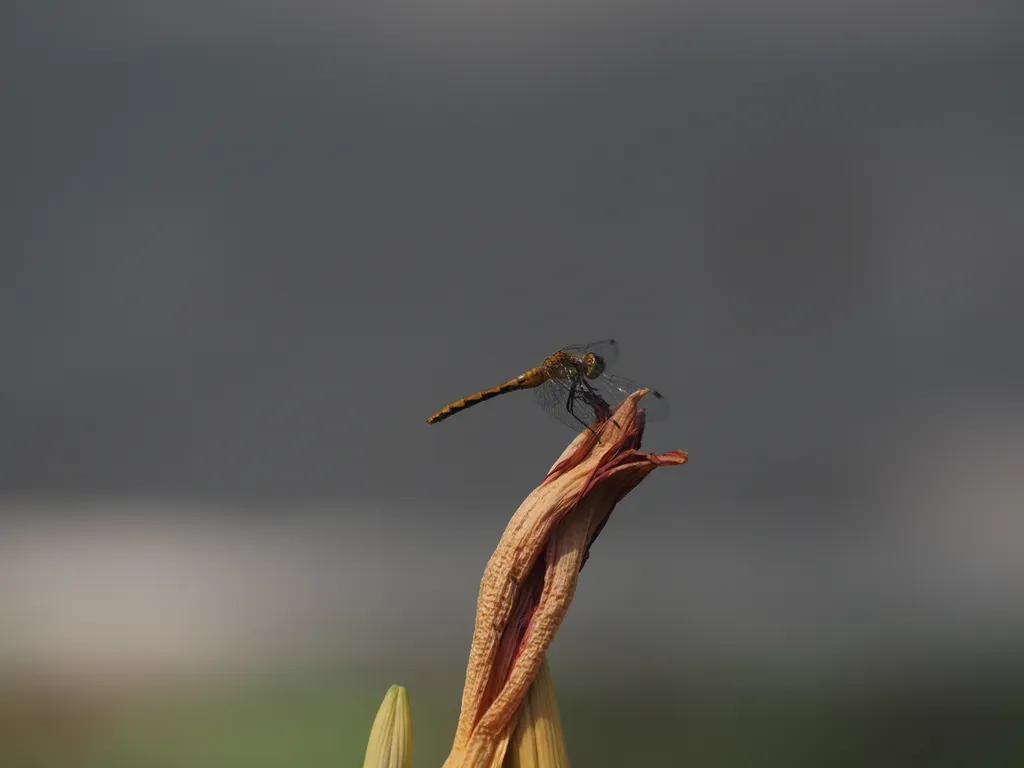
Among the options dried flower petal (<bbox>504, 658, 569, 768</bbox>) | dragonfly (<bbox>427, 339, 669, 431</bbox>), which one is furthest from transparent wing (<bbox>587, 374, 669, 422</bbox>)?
dried flower petal (<bbox>504, 658, 569, 768</bbox>)

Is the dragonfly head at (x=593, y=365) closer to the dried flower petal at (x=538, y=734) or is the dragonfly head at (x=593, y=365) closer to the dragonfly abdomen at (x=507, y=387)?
the dragonfly abdomen at (x=507, y=387)

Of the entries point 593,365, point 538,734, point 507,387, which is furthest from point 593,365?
point 538,734

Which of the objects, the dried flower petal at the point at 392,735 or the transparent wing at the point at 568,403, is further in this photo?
the transparent wing at the point at 568,403

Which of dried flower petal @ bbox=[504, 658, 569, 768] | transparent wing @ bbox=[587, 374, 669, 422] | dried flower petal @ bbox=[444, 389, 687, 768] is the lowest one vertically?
dried flower petal @ bbox=[504, 658, 569, 768]

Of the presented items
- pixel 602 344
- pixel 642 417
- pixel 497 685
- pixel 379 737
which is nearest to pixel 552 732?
pixel 497 685

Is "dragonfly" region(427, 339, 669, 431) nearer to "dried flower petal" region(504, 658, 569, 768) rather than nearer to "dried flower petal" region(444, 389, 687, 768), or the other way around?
"dried flower petal" region(444, 389, 687, 768)

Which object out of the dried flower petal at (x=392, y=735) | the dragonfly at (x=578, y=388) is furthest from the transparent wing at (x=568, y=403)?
the dried flower petal at (x=392, y=735)

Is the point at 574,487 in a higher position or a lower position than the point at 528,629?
higher

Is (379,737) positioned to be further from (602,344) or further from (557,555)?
(602,344)
